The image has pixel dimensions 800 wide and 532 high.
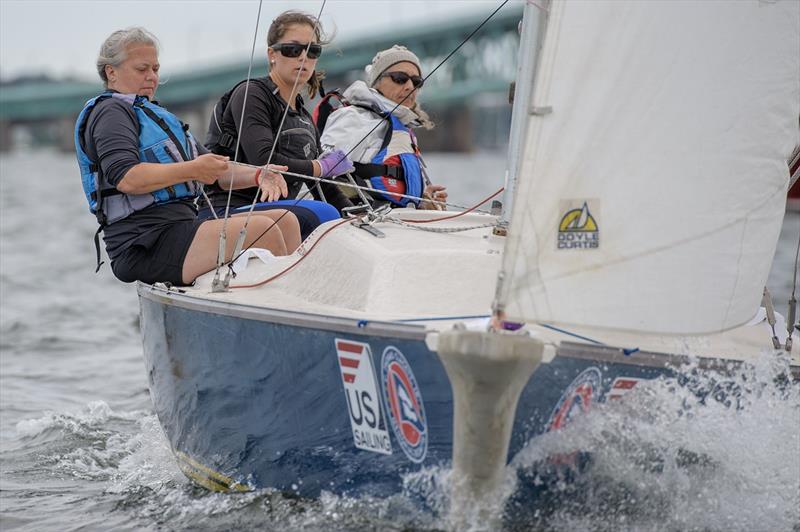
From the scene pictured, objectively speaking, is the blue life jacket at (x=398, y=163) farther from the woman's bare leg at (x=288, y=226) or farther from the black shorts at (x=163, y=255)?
the black shorts at (x=163, y=255)

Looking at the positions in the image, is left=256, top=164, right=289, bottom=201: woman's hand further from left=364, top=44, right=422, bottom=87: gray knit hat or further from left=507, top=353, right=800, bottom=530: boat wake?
left=507, top=353, right=800, bottom=530: boat wake

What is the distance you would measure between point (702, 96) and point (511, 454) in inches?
45.5

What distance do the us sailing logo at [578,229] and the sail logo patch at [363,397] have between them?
26.5 inches

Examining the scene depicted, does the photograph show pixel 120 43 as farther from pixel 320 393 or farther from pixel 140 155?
pixel 320 393

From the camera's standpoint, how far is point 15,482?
5141 millimetres

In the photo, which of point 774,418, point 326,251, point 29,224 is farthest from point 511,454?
point 29,224

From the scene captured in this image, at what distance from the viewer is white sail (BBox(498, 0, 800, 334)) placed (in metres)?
3.42

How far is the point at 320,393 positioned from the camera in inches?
152

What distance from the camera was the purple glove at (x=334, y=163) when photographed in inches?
199

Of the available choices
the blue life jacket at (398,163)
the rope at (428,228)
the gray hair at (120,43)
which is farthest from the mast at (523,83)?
the gray hair at (120,43)

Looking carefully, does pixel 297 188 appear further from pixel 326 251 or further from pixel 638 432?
pixel 638 432

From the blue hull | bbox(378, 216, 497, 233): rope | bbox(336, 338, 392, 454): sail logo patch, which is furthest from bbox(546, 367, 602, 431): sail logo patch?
bbox(378, 216, 497, 233): rope

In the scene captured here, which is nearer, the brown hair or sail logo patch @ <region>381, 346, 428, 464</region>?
sail logo patch @ <region>381, 346, 428, 464</region>

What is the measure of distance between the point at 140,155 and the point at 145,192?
0.59ft
